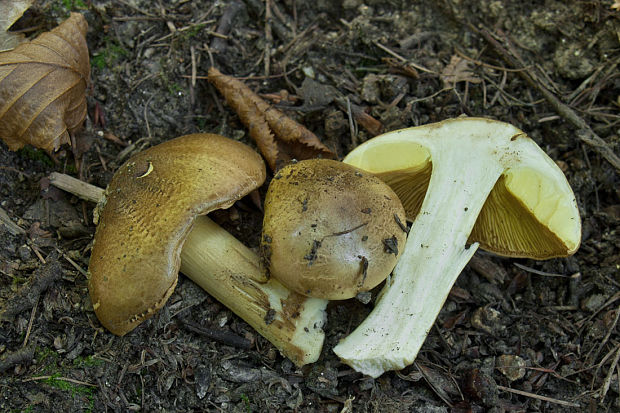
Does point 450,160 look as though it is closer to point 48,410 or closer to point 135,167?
point 135,167

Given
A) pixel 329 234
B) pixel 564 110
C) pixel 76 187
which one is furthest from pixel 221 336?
pixel 564 110

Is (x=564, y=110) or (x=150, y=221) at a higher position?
(x=564, y=110)

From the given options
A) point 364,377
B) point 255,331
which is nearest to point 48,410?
point 255,331

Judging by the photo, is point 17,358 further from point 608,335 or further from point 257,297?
point 608,335

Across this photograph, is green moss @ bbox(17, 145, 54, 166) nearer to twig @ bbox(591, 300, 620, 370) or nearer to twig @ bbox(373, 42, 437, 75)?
twig @ bbox(373, 42, 437, 75)

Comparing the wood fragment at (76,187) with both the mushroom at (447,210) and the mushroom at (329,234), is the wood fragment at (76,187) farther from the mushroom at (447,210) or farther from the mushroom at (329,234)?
the mushroom at (447,210)

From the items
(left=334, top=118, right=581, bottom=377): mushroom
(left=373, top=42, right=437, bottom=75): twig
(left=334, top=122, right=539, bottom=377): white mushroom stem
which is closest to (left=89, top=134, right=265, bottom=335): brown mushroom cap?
(left=334, top=118, right=581, bottom=377): mushroom
